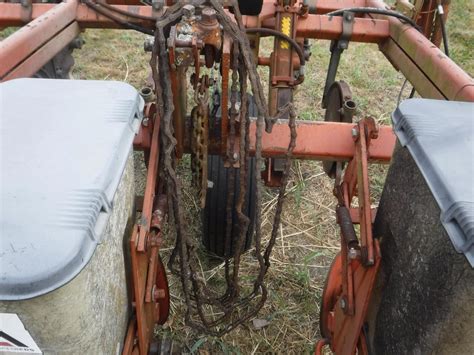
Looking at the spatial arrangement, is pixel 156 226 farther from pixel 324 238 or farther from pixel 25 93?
pixel 324 238

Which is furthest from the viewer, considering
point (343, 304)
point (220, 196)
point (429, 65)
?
point (220, 196)

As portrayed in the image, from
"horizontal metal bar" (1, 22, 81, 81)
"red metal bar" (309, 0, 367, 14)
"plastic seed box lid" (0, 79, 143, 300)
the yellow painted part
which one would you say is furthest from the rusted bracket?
"red metal bar" (309, 0, 367, 14)

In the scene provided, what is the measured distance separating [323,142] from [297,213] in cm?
143

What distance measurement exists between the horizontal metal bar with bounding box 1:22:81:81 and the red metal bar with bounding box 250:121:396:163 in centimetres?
91

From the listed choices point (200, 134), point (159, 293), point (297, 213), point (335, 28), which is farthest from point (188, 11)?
point (297, 213)

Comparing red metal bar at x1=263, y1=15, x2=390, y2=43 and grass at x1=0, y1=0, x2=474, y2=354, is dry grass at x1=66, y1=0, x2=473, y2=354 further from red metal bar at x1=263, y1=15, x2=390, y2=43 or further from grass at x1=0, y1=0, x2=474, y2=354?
red metal bar at x1=263, y1=15, x2=390, y2=43

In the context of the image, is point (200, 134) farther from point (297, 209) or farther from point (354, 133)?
point (297, 209)

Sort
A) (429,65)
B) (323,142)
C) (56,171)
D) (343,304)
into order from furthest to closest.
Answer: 1. (429,65)
2. (323,142)
3. (343,304)
4. (56,171)

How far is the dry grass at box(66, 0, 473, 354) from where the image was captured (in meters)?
2.32

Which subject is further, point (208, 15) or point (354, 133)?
point (354, 133)

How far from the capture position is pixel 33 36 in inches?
76.4

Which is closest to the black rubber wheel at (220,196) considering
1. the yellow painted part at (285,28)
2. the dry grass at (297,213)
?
the dry grass at (297,213)

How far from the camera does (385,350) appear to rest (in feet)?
4.43

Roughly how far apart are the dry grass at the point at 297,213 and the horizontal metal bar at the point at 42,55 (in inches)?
45.3
